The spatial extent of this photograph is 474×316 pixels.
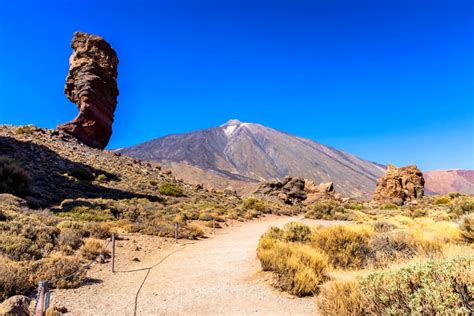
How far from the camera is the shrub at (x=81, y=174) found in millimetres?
26234

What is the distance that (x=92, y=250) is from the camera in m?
9.73

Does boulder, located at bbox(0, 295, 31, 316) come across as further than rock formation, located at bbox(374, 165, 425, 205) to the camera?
No

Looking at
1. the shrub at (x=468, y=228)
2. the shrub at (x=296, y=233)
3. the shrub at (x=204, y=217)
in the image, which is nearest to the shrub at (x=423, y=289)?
the shrub at (x=296, y=233)

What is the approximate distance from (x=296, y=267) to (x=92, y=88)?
33042mm

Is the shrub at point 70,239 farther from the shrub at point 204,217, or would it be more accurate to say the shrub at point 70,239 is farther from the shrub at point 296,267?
the shrub at point 204,217

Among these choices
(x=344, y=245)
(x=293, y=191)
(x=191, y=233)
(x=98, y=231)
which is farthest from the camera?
(x=293, y=191)

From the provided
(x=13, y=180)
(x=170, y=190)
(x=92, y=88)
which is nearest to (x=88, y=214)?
(x=13, y=180)

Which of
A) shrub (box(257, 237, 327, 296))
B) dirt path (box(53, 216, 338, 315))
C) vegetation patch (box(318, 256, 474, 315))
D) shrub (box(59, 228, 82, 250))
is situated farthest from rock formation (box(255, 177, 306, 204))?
vegetation patch (box(318, 256, 474, 315))

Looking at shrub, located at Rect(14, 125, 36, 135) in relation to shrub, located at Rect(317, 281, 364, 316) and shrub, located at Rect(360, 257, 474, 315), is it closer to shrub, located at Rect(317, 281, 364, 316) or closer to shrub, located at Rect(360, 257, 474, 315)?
shrub, located at Rect(317, 281, 364, 316)

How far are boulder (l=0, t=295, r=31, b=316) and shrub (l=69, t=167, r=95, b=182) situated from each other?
75.3ft

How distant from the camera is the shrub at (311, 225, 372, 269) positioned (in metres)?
8.16

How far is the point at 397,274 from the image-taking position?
4262 mm

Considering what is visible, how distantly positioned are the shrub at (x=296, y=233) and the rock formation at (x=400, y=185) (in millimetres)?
37500

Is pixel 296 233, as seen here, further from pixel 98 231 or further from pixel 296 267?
pixel 98 231
